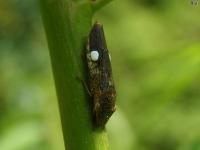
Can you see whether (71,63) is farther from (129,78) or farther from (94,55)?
(129,78)

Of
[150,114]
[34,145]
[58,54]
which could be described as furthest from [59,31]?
[150,114]

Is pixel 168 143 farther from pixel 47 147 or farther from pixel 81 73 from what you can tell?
pixel 81 73

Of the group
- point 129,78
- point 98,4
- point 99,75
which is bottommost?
point 129,78

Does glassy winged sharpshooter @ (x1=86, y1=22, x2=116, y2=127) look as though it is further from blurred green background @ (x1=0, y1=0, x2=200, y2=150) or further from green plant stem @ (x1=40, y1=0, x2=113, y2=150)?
blurred green background @ (x1=0, y1=0, x2=200, y2=150)

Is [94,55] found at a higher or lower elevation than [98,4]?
lower

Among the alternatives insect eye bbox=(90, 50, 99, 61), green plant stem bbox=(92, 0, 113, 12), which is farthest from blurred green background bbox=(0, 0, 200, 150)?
green plant stem bbox=(92, 0, 113, 12)

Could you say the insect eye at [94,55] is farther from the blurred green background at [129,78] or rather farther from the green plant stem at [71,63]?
the blurred green background at [129,78]

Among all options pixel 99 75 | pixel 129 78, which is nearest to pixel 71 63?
pixel 99 75
